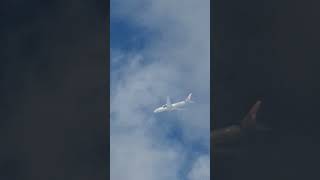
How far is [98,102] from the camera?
3.28 metres

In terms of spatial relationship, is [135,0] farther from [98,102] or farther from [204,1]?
[98,102]

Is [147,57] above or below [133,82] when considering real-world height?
above

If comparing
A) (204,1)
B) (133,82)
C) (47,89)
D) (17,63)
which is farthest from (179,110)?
(17,63)
